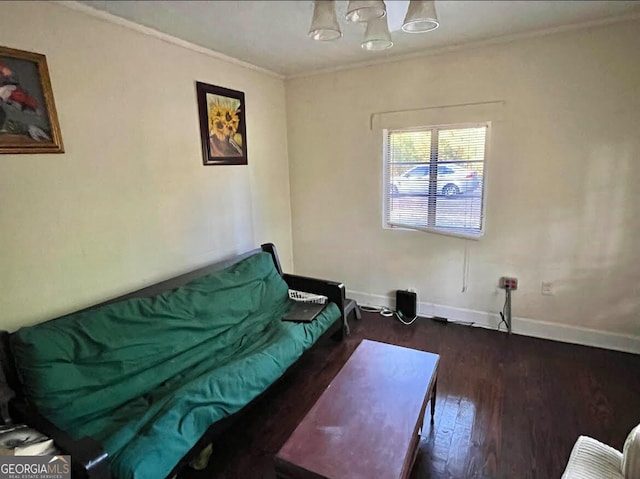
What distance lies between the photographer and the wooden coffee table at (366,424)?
1342 millimetres

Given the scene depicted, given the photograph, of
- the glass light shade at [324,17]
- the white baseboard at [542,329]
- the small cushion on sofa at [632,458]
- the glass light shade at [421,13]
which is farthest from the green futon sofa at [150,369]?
the glass light shade at [421,13]

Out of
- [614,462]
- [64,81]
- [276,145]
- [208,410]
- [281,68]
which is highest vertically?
[281,68]

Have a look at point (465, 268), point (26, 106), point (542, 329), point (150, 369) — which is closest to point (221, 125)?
point (26, 106)

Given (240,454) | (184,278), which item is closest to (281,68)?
(184,278)

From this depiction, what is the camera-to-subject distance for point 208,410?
1.71 metres

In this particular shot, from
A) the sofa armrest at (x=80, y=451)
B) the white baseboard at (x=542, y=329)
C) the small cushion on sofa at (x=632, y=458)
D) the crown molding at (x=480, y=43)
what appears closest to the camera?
Result: the small cushion on sofa at (x=632, y=458)

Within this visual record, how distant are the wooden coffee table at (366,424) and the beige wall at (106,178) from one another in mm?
1524

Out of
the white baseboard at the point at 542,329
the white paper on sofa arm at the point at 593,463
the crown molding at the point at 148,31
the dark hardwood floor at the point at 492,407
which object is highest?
the crown molding at the point at 148,31

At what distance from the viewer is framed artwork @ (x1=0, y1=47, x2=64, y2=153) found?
170cm

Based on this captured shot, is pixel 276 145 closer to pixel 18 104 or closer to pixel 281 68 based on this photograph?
pixel 281 68

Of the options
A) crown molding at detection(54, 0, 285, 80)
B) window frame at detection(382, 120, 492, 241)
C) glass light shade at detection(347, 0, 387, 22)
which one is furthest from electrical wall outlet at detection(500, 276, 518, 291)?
crown molding at detection(54, 0, 285, 80)

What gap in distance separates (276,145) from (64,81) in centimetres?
196

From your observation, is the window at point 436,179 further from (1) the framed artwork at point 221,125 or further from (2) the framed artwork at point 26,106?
(2) the framed artwork at point 26,106

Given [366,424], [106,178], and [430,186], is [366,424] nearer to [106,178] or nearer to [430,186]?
[106,178]
